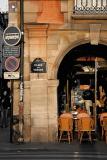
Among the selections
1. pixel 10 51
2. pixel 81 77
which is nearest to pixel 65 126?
pixel 10 51

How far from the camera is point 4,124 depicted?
29.3m

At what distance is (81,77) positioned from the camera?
25.7 meters

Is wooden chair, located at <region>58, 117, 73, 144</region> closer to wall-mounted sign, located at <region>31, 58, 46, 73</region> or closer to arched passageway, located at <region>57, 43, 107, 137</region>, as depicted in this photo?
wall-mounted sign, located at <region>31, 58, 46, 73</region>

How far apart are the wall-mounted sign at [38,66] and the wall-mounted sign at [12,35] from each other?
100cm

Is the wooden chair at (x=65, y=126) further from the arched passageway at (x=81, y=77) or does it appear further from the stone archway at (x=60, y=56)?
the arched passageway at (x=81, y=77)

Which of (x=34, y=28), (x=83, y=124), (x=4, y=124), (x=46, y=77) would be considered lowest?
(x=4, y=124)

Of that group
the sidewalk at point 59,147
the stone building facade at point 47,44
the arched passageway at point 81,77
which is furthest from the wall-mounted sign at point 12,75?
the arched passageway at point 81,77

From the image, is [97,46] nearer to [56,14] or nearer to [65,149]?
[56,14]

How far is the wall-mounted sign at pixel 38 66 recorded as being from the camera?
21.5 meters

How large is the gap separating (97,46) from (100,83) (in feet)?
9.62

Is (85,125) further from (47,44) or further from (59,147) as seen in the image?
(47,44)

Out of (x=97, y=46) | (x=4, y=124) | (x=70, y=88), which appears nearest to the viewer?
(x=97, y=46)

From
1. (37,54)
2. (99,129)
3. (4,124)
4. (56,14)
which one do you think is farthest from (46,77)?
(4,124)

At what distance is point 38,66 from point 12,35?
1391 mm
